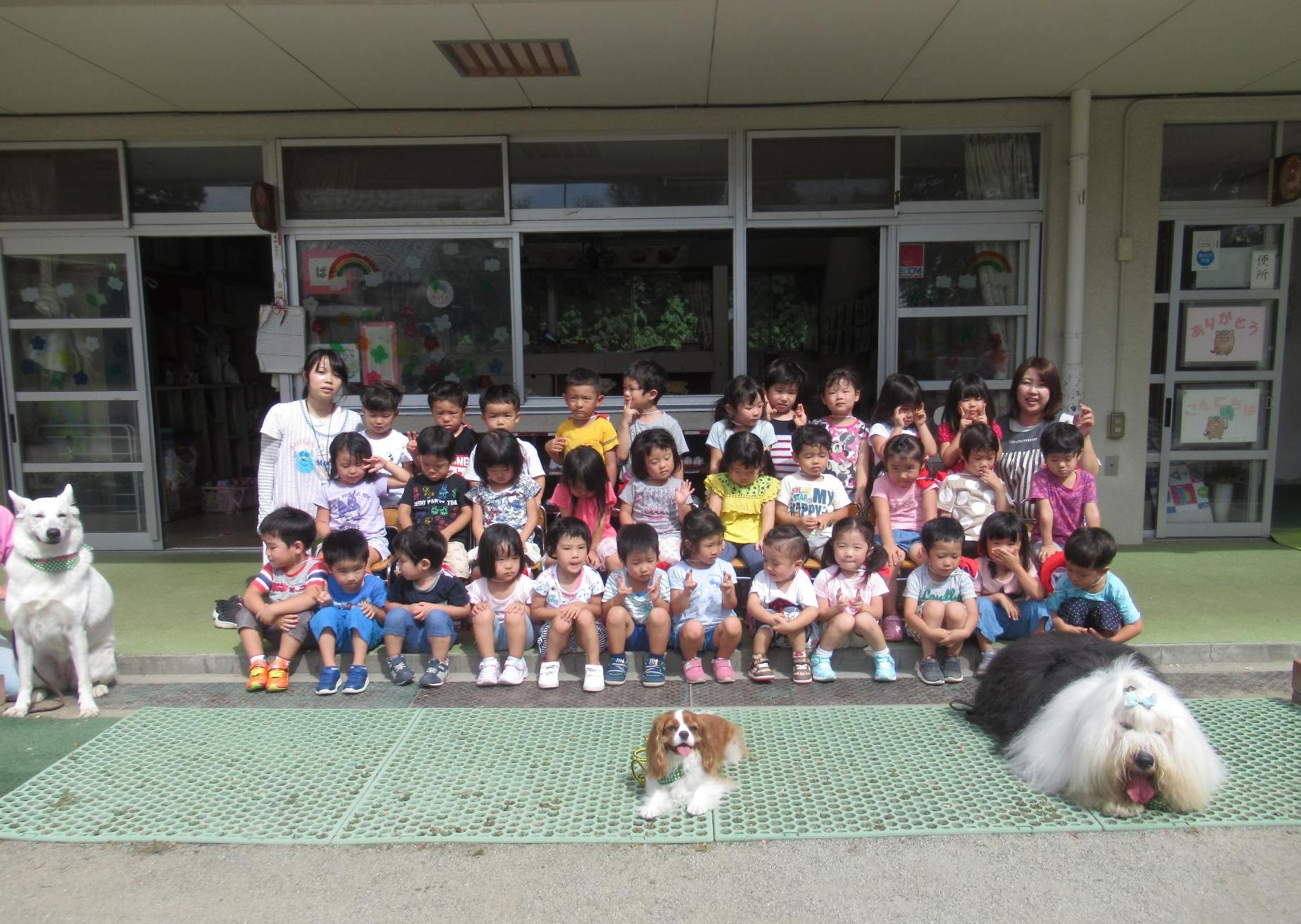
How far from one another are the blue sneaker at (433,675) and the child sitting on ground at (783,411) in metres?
2.05

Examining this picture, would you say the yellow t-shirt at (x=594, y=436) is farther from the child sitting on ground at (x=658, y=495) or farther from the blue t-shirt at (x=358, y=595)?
the blue t-shirt at (x=358, y=595)

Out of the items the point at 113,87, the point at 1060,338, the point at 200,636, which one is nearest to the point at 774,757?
the point at 200,636

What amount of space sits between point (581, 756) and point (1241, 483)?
559 centimetres

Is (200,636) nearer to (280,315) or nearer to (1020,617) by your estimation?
(280,315)

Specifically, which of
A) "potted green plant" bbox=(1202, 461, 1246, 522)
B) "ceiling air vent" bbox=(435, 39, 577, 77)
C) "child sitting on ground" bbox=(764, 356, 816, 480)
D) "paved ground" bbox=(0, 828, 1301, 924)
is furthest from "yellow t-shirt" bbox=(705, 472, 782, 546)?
"potted green plant" bbox=(1202, 461, 1246, 522)

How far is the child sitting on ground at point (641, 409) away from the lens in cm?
516

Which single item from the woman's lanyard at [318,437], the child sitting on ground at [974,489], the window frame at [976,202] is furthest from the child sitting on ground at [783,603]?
the window frame at [976,202]

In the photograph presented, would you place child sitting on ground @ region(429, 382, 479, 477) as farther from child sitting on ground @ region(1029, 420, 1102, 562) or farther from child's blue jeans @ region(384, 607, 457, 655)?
child sitting on ground @ region(1029, 420, 1102, 562)

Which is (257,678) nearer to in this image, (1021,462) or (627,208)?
(627,208)

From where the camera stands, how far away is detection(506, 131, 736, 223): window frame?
6.20 metres

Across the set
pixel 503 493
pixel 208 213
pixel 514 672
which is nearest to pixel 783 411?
pixel 503 493

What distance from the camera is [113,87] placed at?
563cm

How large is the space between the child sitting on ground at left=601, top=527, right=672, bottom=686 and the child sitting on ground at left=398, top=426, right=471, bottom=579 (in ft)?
3.10

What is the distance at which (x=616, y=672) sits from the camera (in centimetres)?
420
